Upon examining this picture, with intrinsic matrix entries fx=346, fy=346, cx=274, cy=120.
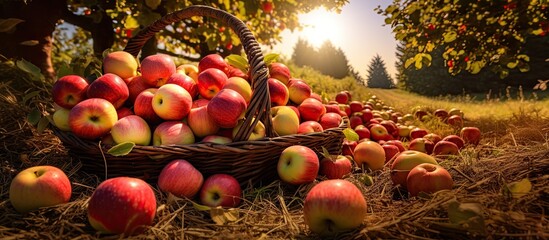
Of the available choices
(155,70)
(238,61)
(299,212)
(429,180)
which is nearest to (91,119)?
(155,70)

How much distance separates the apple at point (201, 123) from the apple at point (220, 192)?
0.32 m

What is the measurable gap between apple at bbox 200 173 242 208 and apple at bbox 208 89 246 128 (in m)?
0.31

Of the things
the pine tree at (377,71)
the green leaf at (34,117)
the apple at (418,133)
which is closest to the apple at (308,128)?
the green leaf at (34,117)

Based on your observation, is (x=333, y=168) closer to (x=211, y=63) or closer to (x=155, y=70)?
(x=211, y=63)

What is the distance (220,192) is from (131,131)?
0.59m

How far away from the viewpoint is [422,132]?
376 centimetres

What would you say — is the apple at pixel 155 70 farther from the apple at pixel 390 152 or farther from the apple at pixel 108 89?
the apple at pixel 390 152

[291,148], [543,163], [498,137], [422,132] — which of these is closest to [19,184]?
[291,148]

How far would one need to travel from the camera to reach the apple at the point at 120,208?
130 centimetres

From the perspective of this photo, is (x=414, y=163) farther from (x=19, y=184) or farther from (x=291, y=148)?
(x=19, y=184)

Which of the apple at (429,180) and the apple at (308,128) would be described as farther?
the apple at (308,128)

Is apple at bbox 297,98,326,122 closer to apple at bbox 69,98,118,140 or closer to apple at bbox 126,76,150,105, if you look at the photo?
apple at bbox 126,76,150,105

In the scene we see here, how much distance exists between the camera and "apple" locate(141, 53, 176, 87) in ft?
7.42

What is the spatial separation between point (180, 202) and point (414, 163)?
1371 millimetres
